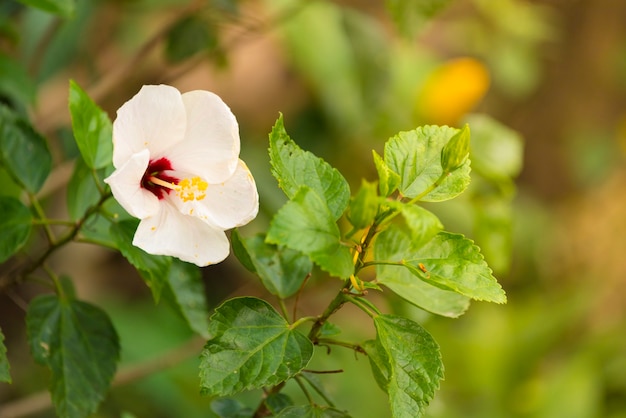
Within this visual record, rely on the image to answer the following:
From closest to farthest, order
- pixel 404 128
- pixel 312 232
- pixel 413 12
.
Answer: pixel 312 232, pixel 413 12, pixel 404 128

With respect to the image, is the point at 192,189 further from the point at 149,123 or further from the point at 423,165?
the point at 423,165

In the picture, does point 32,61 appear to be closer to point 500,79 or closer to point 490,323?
point 490,323

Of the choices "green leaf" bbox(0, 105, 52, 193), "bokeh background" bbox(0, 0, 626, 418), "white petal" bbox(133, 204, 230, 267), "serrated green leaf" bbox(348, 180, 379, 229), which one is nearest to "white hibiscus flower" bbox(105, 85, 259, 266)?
"white petal" bbox(133, 204, 230, 267)

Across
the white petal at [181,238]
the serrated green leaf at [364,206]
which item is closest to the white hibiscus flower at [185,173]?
the white petal at [181,238]

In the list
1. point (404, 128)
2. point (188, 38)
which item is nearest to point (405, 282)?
point (188, 38)

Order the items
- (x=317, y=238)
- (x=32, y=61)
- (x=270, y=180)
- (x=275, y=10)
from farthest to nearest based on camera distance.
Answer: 1. (x=275, y=10)
2. (x=270, y=180)
3. (x=32, y=61)
4. (x=317, y=238)

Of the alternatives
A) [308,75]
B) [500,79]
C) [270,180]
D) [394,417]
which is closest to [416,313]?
[394,417]
